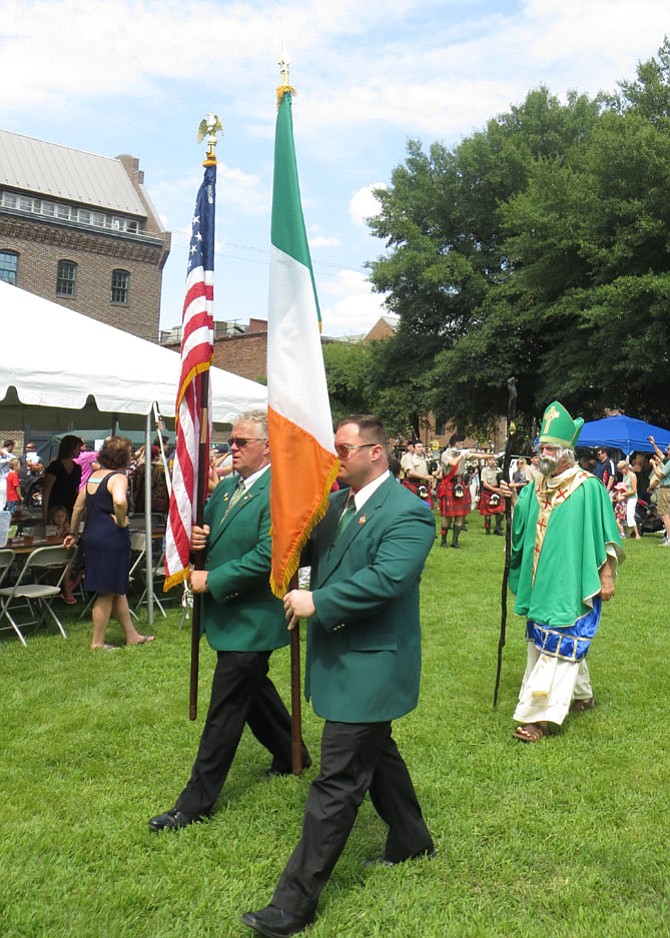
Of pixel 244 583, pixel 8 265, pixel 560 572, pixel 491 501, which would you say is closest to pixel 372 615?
pixel 244 583

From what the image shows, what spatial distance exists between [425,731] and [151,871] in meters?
2.25

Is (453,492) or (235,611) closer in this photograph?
(235,611)

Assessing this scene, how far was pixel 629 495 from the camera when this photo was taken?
1761 cm

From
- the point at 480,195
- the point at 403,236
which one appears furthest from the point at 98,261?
the point at 480,195

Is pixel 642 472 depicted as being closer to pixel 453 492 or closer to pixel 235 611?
pixel 453 492

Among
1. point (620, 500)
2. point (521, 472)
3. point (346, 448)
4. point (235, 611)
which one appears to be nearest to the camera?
point (346, 448)

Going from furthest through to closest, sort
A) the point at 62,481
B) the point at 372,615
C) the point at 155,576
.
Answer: the point at 62,481
the point at 155,576
the point at 372,615

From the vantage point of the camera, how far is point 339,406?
166ft

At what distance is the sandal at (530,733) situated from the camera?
509 cm

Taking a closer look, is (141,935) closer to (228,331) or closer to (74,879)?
(74,879)

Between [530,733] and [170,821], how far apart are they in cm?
239

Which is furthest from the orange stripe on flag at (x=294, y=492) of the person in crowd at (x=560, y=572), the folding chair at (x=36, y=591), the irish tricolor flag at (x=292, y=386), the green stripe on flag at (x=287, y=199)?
the folding chair at (x=36, y=591)

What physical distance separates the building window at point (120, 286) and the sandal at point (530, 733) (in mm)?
39252

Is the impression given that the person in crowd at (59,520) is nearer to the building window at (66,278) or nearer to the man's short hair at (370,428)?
the man's short hair at (370,428)
